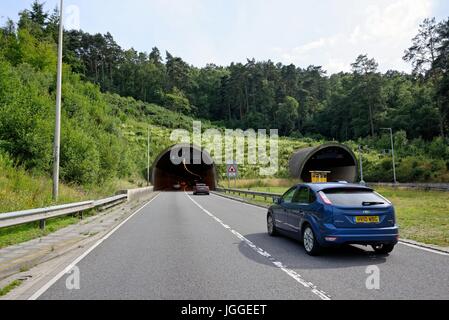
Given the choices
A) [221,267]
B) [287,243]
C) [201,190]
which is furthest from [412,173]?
[221,267]

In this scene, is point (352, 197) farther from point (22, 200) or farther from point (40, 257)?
point (22, 200)

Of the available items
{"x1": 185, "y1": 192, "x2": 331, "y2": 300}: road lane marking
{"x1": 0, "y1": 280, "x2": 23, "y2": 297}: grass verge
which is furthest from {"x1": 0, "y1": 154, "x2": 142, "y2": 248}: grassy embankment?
{"x1": 185, "y1": 192, "x2": 331, "y2": 300}: road lane marking

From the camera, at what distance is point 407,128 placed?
86.2 meters

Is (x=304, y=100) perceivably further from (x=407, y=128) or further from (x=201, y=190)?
(x=201, y=190)

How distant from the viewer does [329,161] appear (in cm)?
6462

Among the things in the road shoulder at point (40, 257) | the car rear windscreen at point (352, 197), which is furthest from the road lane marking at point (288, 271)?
the road shoulder at point (40, 257)

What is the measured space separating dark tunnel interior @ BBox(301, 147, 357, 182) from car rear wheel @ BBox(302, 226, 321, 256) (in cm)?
4889

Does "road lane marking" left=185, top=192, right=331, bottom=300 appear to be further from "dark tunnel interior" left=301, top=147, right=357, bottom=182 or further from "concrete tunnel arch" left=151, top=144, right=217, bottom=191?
"dark tunnel interior" left=301, top=147, right=357, bottom=182

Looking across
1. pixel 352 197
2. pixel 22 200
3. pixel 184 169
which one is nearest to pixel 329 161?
pixel 184 169

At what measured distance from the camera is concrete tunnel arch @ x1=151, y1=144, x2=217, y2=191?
2296 inches

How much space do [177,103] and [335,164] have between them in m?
69.8

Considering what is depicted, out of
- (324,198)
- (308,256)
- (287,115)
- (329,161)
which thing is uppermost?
(287,115)

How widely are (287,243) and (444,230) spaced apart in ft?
18.0
